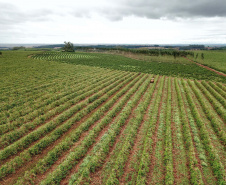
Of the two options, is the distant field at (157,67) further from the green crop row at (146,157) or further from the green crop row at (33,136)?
the green crop row at (33,136)

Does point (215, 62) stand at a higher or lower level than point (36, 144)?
higher

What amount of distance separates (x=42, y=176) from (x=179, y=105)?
63.8 ft

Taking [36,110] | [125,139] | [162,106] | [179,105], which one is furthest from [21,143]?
[179,105]

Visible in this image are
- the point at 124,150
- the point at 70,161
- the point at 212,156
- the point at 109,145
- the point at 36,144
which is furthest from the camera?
the point at 109,145

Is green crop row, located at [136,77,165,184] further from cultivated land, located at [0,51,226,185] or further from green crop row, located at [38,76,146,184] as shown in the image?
green crop row, located at [38,76,146,184]

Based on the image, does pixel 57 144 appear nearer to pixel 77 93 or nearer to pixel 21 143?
pixel 21 143

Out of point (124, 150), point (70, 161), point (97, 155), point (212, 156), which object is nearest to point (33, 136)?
point (70, 161)

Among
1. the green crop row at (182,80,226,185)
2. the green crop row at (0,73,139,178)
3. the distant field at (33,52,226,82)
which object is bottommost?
the green crop row at (182,80,226,185)

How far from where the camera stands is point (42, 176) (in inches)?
326

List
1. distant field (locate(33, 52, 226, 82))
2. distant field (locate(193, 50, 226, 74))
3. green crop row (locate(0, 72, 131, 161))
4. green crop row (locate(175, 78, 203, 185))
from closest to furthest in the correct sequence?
green crop row (locate(175, 78, 203, 185)) → green crop row (locate(0, 72, 131, 161)) → distant field (locate(33, 52, 226, 82)) → distant field (locate(193, 50, 226, 74))

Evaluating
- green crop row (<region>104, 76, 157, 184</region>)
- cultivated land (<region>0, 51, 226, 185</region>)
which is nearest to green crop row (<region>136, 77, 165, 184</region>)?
cultivated land (<region>0, 51, 226, 185</region>)

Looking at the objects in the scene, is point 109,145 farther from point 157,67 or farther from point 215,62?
point 215,62

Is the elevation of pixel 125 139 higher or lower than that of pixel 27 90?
lower

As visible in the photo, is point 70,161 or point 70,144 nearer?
point 70,161
